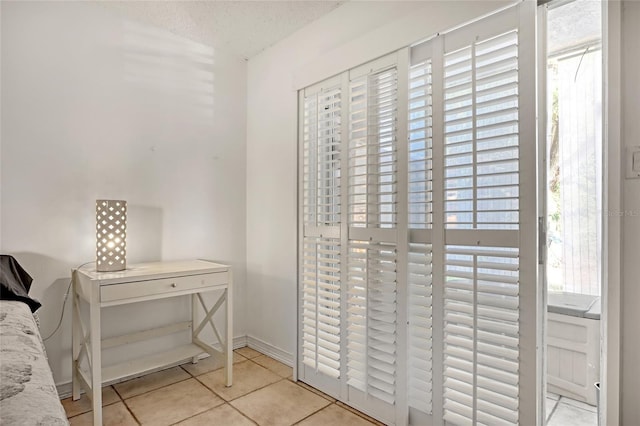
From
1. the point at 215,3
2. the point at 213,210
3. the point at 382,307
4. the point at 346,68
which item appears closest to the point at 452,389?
the point at 382,307

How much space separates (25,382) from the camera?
771 mm

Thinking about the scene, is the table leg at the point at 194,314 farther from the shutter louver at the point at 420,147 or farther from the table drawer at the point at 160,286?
the shutter louver at the point at 420,147

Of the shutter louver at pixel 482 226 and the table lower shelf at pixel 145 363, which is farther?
the table lower shelf at pixel 145 363

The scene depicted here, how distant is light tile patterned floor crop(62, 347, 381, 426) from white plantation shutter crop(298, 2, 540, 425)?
13cm

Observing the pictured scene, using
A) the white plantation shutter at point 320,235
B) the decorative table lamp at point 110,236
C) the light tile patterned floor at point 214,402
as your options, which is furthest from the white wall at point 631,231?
the decorative table lamp at point 110,236

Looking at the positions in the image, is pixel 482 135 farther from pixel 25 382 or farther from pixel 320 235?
pixel 25 382

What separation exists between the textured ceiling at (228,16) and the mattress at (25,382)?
192 cm

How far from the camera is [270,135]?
2.66m

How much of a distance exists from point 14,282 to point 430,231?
1964 mm

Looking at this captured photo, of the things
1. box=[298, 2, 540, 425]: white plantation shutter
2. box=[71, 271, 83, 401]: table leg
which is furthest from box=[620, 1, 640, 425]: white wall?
box=[71, 271, 83, 401]: table leg

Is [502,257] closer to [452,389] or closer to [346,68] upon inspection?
[452,389]

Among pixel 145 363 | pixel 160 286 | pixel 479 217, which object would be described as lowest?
pixel 145 363

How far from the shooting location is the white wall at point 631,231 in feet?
3.99

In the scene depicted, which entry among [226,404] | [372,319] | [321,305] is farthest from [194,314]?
[372,319]
